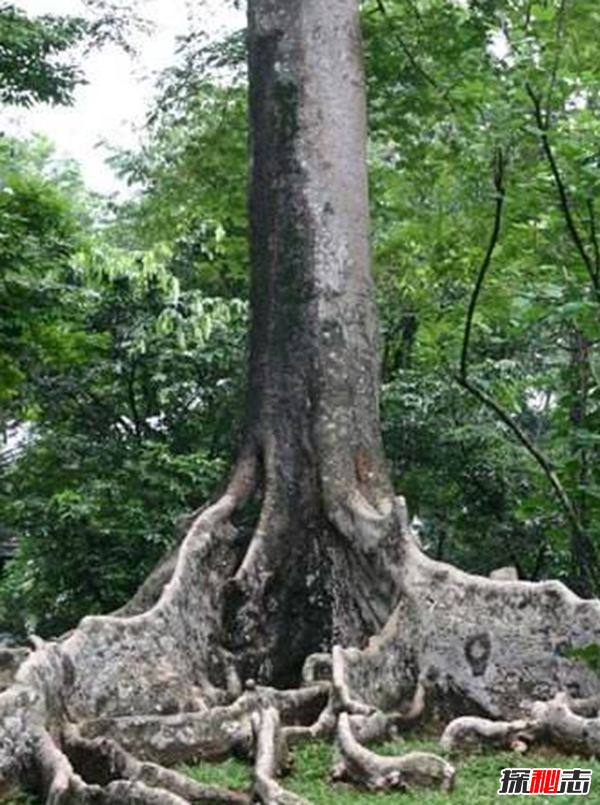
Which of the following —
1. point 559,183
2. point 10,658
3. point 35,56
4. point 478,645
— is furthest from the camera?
point 35,56

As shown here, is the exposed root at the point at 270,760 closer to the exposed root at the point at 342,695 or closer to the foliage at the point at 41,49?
the exposed root at the point at 342,695

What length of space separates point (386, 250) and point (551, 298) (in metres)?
5.12

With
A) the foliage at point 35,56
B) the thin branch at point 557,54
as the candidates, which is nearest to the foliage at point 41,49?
the foliage at point 35,56

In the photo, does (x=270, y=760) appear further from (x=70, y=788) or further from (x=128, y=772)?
(x=70, y=788)

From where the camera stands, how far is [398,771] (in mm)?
4047

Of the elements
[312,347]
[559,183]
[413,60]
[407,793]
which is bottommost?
[407,793]

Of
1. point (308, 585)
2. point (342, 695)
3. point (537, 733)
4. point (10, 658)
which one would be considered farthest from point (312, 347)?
point (537, 733)

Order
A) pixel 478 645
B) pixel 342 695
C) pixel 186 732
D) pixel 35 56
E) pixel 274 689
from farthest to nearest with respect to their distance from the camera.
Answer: pixel 35 56 < pixel 478 645 < pixel 274 689 < pixel 342 695 < pixel 186 732

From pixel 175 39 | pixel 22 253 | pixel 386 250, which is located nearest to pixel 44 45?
pixel 175 39

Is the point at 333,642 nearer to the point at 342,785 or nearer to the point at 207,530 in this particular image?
the point at 207,530

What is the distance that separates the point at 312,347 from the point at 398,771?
2.39m

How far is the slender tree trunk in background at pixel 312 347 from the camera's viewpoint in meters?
5.67

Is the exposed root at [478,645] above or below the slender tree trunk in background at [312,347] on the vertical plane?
below

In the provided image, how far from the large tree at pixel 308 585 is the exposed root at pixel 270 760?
0.02m
